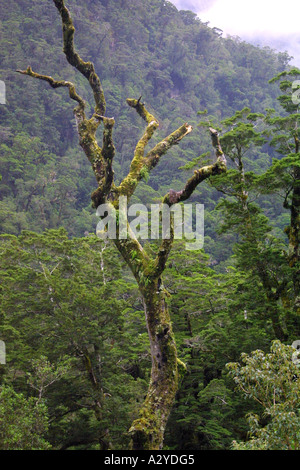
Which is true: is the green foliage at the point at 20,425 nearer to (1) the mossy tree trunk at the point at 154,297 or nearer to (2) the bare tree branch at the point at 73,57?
(1) the mossy tree trunk at the point at 154,297

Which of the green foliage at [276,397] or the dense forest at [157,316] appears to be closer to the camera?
the green foliage at [276,397]

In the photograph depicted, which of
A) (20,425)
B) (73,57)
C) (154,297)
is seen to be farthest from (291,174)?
(20,425)

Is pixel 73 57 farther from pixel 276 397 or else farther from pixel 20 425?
A: pixel 20 425

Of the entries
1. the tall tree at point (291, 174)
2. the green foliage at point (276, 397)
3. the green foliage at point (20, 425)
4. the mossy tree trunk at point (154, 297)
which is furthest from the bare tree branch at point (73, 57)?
the green foliage at point (20, 425)

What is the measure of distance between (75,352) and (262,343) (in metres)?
4.70

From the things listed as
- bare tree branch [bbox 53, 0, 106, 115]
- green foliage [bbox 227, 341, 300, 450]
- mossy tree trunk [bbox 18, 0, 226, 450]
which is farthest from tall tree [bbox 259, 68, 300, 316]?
mossy tree trunk [bbox 18, 0, 226, 450]

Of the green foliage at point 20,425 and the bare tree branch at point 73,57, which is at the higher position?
the bare tree branch at point 73,57

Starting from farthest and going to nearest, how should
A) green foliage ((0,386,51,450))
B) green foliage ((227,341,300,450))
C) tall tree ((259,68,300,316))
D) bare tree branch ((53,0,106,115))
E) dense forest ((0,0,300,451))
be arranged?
tall tree ((259,68,300,316)) → green foliage ((0,386,51,450)) → bare tree branch ((53,0,106,115)) → dense forest ((0,0,300,451)) → green foliage ((227,341,300,450))

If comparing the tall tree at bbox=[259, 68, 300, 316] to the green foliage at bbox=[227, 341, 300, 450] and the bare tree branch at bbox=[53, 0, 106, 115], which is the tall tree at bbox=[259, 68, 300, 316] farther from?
the bare tree branch at bbox=[53, 0, 106, 115]

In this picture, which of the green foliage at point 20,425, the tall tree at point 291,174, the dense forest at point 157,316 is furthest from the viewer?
the tall tree at point 291,174

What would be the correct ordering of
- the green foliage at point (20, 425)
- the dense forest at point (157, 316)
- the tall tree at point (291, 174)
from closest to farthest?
the dense forest at point (157, 316) → the green foliage at point (20, 425) → the tall tree at point (291, 174)

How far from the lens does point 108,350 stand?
36.7 ft

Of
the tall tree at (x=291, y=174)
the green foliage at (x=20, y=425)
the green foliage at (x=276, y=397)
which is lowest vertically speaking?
the green foliage at (x=20, y=425)
